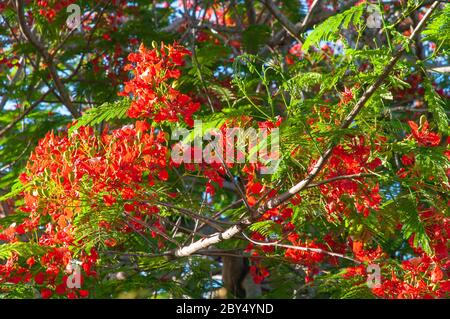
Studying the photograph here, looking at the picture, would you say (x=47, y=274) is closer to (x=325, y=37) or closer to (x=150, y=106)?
(x=150, y=106)

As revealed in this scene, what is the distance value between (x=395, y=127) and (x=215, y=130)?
0.84m

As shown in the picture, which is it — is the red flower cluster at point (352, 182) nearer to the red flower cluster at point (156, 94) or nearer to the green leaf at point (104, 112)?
the red flower cluster at point (156, 94)

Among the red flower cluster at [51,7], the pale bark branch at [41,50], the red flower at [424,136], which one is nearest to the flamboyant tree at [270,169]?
the red flower at [424,136]

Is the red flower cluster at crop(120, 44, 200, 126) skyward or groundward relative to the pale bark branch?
groundward

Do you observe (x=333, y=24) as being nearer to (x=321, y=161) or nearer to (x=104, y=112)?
(x=321, y=161)

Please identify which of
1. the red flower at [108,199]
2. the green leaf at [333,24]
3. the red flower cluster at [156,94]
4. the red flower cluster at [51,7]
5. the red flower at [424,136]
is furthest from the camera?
the red flower cluster at [51,7]

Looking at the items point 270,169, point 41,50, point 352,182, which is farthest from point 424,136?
point 41,50

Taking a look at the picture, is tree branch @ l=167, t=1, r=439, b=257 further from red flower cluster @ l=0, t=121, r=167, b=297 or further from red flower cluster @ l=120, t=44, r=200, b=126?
red flower cluster @ l=120, t=44, r=200, b=126

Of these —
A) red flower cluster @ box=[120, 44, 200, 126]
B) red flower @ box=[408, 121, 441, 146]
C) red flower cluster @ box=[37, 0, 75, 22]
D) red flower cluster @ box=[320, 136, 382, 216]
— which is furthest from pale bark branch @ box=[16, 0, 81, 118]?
red flower @ box=[408, 121, 441, 146]

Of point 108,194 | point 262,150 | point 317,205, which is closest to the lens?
point 262,150

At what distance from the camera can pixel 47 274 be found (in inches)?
172

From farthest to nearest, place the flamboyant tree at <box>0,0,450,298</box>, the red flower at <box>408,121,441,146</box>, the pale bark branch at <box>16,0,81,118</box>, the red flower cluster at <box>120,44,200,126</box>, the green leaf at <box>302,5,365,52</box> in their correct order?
1. the pale bark branch at <box>16,0,81,118</box>
2. the red flower cluster at <box>120,44,200,126</box>
3. the red flower at <box>408,121,441,146</box>
4. the flamboyant tree at <box>0,0,450,298</box>
5. the green leaf at <box>302,5,365,52</box>

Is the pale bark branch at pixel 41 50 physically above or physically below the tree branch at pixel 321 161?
above
